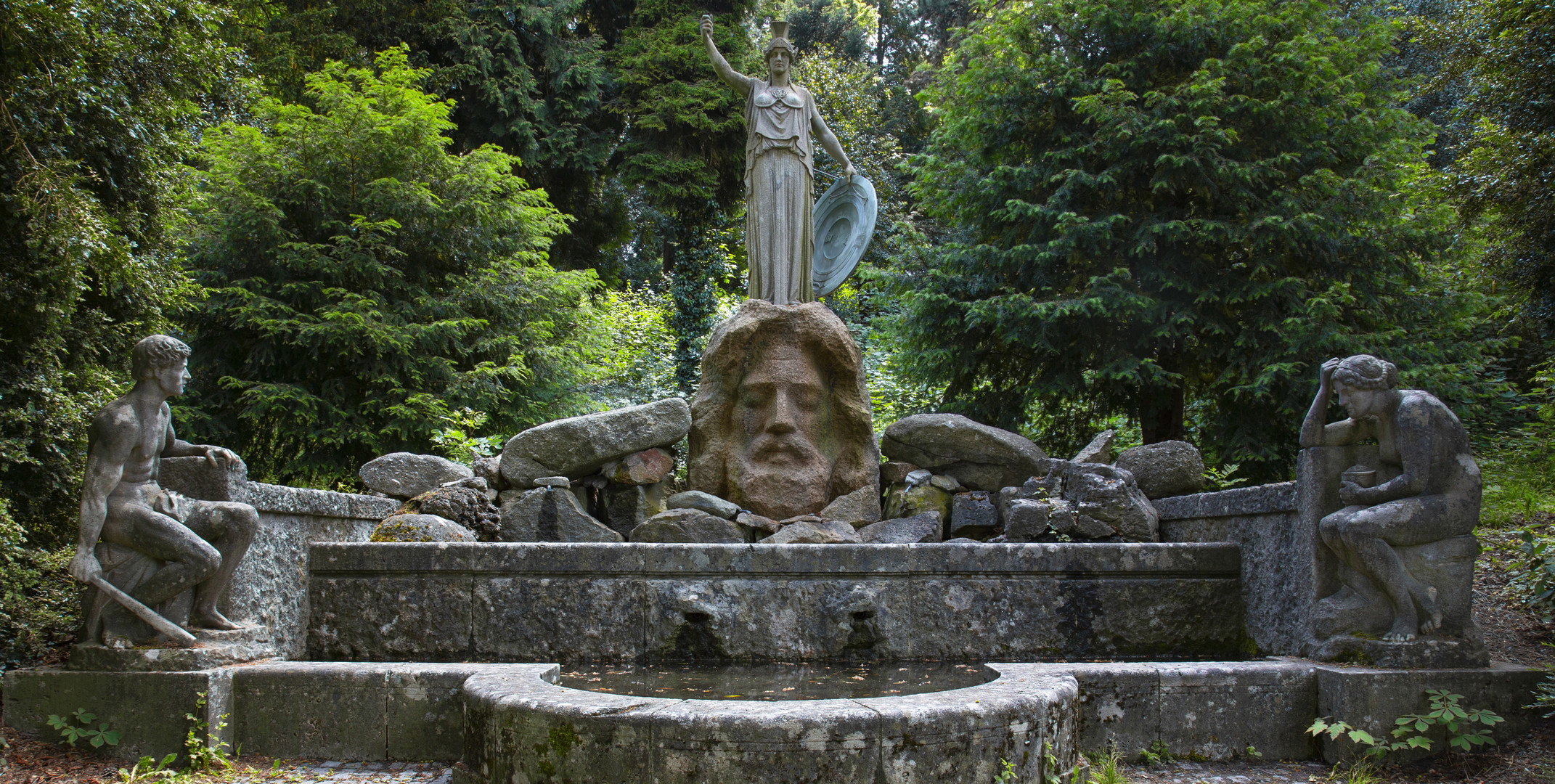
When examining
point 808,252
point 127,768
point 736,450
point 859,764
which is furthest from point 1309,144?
point 127,768

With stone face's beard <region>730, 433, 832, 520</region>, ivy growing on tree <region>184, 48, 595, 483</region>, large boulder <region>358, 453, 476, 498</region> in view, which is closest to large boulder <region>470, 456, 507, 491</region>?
large boulder <region>358, 453, 476, 498</region>

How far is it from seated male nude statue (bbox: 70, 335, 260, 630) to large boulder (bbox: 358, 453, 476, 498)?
6.46 feet

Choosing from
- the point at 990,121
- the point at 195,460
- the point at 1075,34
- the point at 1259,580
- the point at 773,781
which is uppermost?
the point at 1075,34

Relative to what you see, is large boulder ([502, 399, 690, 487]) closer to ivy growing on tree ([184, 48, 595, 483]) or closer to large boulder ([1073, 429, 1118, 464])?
large boulder ([1073, 429, 1118, 464])

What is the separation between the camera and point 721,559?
4121 mm

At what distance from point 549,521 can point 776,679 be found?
240 cm

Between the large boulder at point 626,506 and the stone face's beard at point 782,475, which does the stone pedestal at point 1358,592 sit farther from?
the large boulder at point 626,506

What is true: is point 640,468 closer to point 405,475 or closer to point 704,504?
point 704,504

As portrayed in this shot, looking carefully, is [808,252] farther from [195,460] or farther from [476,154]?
[476,154]

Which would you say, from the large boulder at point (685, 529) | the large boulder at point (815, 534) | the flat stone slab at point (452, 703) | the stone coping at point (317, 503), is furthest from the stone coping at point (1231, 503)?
the stone coping at point (317, 503)

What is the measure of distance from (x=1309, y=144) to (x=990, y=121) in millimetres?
3118

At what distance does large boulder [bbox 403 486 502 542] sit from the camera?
17.0 ft

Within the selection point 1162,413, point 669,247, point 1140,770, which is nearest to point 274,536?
point 1140,770

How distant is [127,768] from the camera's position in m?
3.25
